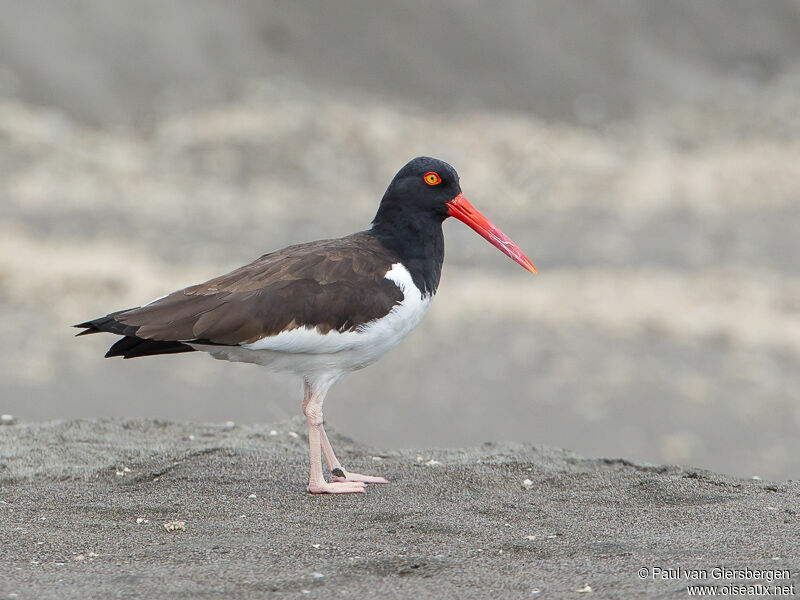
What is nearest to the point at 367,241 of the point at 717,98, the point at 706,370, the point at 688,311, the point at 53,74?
the point at 706,370

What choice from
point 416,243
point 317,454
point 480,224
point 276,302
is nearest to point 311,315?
point 276,302

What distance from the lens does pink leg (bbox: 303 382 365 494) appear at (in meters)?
6.00

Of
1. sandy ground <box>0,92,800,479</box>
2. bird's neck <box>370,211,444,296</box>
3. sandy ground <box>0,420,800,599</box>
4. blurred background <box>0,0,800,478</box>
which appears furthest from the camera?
blurred background <box>0,0,800,478</box>

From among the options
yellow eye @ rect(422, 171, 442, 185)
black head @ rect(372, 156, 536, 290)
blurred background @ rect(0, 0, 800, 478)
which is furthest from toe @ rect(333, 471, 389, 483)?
blurred background @ rect(0, 0, 800, 478)

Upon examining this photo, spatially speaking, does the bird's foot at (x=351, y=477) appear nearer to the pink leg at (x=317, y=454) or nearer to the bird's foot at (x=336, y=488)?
the pink leg at (x=317, y=454)

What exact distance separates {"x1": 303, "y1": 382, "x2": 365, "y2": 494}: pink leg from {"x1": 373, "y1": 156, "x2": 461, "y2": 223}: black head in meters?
1.25

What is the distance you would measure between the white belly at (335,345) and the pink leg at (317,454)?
0.64 ft

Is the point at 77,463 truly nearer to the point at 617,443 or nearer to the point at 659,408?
the point at 617,443

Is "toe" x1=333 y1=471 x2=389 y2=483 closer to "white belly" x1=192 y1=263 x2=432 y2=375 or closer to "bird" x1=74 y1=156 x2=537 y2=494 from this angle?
"bird" x1=74 y1=156 x2=537 y2=494

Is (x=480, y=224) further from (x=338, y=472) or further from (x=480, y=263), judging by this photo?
(x=480, y=263)

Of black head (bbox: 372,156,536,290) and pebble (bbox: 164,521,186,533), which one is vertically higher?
black head (bbox: 372,156,536,290)

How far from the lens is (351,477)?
6324 millimetres

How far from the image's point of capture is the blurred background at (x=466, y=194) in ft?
41.2

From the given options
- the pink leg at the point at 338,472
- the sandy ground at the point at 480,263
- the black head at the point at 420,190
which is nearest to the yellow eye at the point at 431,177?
the black head at the point at 420,190
